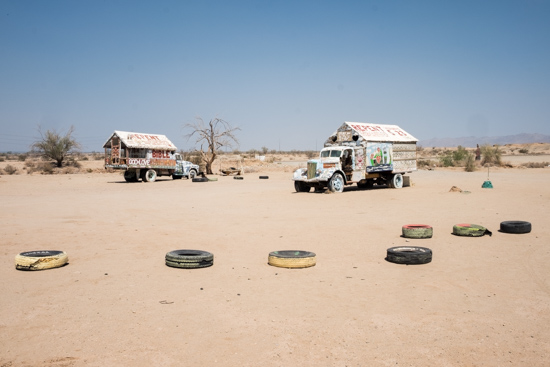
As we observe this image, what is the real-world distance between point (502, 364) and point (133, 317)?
4044 millimetres

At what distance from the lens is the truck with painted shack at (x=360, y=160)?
22.3m

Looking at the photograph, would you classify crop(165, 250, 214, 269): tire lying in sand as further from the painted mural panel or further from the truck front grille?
the painted mural panel

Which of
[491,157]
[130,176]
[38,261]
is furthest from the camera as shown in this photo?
[491,157]

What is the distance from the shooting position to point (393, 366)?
4.40m

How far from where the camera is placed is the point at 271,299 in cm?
643

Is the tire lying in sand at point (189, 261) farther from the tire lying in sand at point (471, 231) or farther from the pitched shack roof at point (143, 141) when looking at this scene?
the pitched shack roof at point (143, 141)

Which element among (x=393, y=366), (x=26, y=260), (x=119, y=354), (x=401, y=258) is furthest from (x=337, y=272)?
(x=26, y=260)

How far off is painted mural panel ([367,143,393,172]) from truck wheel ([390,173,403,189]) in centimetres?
73

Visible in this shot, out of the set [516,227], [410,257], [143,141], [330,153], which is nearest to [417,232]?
[516,227]

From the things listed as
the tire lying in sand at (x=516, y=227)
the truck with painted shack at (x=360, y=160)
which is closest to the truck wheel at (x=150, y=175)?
the truck with painted shack at (x=360, y=160)

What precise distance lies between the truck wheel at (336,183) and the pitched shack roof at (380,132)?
8.18 ft

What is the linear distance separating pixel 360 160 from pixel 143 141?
18.6 meters

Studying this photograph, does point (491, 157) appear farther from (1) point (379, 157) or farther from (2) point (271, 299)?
(2) point (271, 299)

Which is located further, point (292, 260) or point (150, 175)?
point (150, 175)
